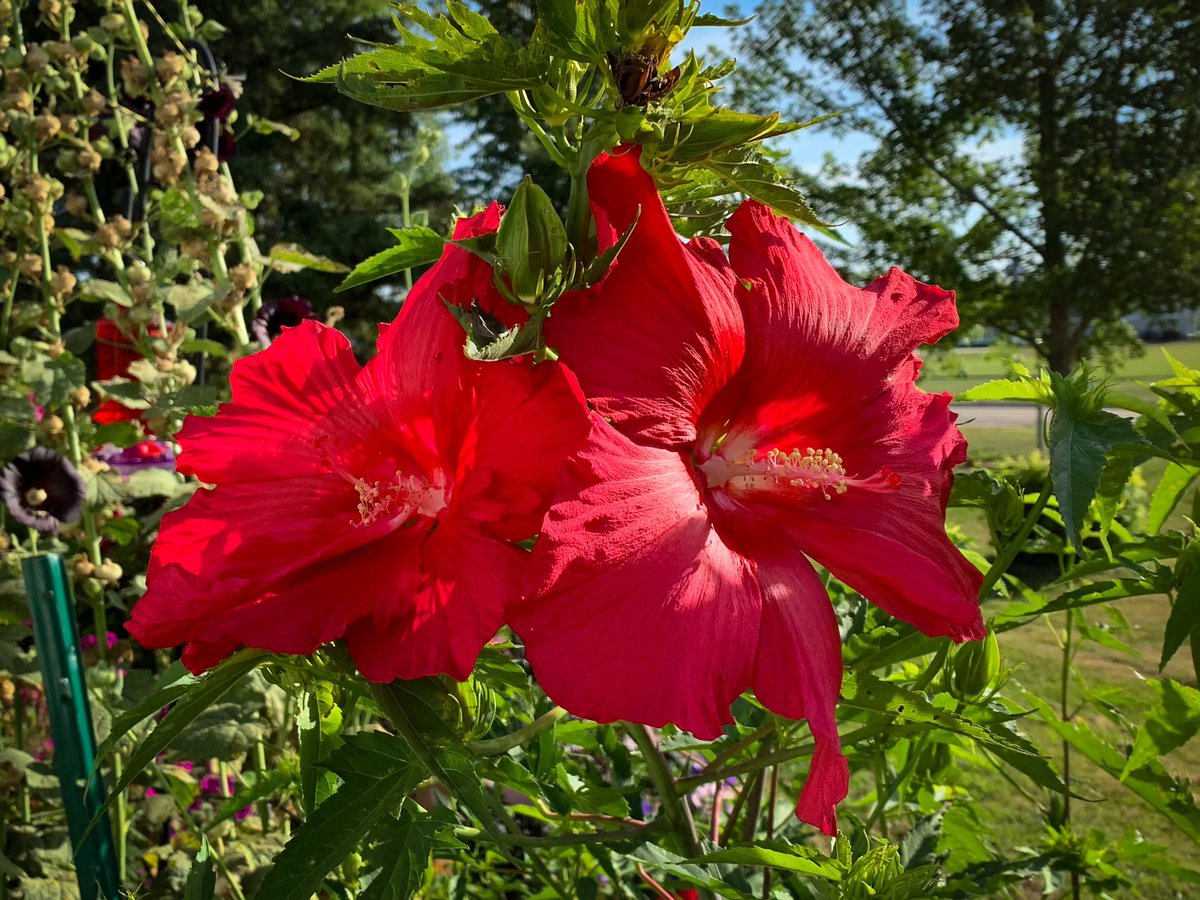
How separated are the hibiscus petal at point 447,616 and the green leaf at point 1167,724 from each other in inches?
22.6

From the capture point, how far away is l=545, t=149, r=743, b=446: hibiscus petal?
0.41 meters

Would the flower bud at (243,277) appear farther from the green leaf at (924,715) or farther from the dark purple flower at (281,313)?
the green leaf at (924,715)

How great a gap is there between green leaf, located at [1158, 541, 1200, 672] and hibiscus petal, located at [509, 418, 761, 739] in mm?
345

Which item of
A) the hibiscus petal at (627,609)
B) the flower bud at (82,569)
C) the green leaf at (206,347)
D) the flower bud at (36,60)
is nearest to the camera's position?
the hibiscus petal at (627,609)

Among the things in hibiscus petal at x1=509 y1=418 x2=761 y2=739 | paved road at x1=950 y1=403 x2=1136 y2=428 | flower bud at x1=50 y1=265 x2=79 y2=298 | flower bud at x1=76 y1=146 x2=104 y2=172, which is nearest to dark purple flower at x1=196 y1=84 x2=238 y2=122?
flower bud at x1=76 y1=146 x2=104 y2=172

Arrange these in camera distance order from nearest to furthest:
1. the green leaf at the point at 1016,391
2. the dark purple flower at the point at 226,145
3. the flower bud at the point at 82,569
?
the green leaf at the point at 1016,391 < the flower bud at the point at 82,569 < the dark purple flower at the point at 226,145

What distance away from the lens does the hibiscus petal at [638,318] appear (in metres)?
0.41

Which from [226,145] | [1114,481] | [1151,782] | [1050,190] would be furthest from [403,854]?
[1050,190]

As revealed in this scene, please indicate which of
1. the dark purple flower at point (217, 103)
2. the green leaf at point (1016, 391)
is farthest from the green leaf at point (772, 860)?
the dark purple flower at point (217, 103)

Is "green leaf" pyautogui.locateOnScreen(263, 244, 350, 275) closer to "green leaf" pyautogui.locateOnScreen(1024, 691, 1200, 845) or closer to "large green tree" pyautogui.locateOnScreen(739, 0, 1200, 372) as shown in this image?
"green leaf" pyautogui.locateOnScreen(1024, 691, 1200, 845)

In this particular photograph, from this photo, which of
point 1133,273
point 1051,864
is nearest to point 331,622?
point 1051,864

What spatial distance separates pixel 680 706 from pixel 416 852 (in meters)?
0.20

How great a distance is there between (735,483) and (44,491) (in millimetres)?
1398

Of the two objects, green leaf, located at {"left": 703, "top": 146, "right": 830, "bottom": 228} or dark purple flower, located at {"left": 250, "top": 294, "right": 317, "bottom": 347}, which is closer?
green leaf, located at {"left": 703, "top": 146, "right": 830, "bottom": 228}
